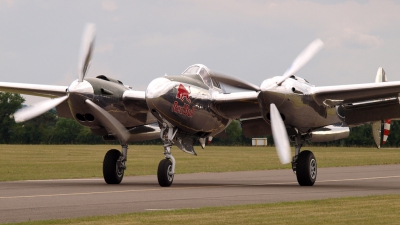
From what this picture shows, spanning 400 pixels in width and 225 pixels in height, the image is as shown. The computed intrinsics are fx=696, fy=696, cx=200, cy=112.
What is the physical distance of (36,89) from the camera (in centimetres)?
2609

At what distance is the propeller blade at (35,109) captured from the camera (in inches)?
972

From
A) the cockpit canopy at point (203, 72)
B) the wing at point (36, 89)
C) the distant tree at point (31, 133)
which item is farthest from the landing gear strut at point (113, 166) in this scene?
A: the distant tree at point (31, 133)

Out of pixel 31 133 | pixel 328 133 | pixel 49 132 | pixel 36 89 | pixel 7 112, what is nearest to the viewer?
pixel 328 133

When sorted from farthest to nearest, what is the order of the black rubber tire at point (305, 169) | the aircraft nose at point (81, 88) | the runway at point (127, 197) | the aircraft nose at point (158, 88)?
the aircraft nose at point (81, 88), the black rubber tire at point (305, 169), the aircraft nose at point (158, 88), the runway at point (127, 197)

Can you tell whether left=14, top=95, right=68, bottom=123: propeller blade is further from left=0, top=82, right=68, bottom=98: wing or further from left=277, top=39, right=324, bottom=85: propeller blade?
left=277, top=39, right=324, bottom=85: propeller blade

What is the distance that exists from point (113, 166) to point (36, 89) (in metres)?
4.09

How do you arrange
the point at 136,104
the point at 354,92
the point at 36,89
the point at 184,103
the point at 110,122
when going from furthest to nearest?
the point at 36,89 → the point at 136,104 → the point at 110,122 → the point at 184,103 → the point at 354,92

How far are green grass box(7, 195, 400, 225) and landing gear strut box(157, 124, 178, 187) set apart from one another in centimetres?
696

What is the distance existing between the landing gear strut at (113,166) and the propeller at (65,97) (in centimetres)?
283

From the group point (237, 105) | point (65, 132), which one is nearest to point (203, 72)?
point (237, 105)

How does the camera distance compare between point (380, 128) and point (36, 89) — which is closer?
point (36, 89)

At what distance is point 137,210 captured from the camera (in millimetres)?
15672

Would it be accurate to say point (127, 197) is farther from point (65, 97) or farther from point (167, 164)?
point (65, 97)

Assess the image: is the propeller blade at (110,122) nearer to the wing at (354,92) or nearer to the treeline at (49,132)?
the wing at (354,92)
